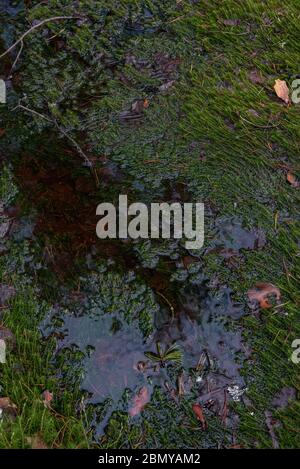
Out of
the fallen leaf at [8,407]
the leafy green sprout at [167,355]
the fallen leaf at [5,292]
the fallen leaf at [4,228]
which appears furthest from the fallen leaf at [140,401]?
the fallen leaf at [4,228]

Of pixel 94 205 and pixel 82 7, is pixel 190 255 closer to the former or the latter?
pixel 94 205

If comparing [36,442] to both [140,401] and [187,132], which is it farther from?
[187,132]

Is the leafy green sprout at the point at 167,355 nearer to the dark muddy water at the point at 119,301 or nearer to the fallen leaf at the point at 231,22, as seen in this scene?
the dark muddy water at the point at 119,301

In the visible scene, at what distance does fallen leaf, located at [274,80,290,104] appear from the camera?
327 centimetres

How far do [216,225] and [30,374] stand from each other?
1.36 m

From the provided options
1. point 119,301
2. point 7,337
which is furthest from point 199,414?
point 7,337

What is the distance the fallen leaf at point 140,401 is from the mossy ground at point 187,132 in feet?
0.14

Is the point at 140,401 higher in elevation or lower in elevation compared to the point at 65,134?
lower

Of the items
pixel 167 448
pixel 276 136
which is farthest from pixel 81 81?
pixel 167 448

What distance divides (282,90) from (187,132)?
0.70m

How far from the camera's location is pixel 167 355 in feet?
8.99

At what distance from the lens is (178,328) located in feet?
9.18

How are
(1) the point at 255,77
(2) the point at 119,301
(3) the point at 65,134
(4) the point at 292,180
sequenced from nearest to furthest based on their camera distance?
(2) the point at 119,301 < (4) the point at 292,180 < (3) the point at 65,134 < (1) the point at 255,77

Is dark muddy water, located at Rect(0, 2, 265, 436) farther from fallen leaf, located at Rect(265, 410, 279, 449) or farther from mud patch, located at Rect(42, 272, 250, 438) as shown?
fallen leaf, located at Rect(265, 410, 279, 449)
